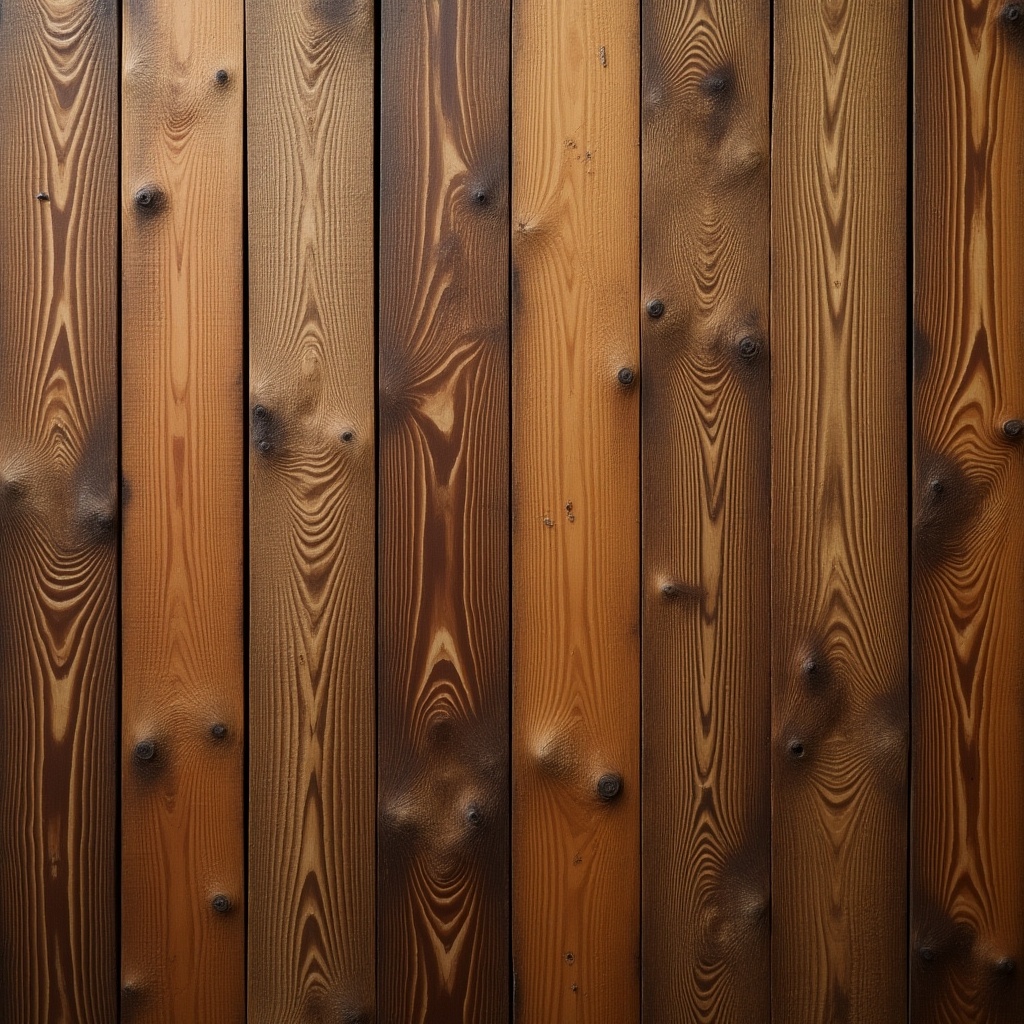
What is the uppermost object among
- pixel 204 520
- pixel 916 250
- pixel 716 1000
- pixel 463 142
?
pixel 463 142

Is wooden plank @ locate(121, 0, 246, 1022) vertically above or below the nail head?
above

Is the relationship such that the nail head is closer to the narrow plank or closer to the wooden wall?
the wooden wall

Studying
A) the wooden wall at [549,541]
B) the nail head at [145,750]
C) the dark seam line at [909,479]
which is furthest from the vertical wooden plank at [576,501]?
the nail head at [145,750]

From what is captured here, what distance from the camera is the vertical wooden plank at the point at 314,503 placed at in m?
0.87

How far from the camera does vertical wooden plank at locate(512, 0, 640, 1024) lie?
0.86 meters

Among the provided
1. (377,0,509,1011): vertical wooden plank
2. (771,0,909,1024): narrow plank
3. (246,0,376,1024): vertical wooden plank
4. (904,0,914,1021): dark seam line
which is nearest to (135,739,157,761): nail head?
(246,0,376,1024): vertical wooden plank

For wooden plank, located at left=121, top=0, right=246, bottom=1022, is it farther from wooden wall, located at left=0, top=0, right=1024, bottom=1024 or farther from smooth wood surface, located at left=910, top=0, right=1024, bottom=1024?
smooth wood surface, located at left=910, top=0, right=1024, bottom=1024

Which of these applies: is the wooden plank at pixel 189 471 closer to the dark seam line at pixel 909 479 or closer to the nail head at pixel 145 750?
the nail head at pixel 145 750

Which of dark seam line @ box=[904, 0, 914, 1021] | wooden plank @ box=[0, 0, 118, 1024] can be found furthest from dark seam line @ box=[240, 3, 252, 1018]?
dark seam line @ box=[904, 0, 914, 1021]

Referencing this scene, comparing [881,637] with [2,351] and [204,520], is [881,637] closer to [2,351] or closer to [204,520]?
[204,520]

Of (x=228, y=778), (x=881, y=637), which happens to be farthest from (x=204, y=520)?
(x=881, y=637)

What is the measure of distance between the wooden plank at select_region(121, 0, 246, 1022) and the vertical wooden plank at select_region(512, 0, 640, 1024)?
33 cm

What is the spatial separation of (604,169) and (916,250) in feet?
1.20

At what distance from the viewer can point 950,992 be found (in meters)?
0.87
